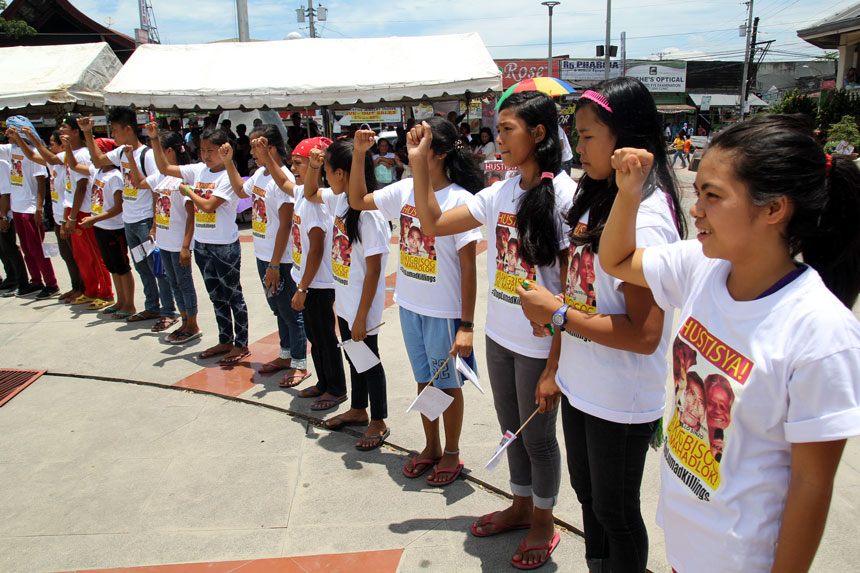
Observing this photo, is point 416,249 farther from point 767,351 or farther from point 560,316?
point 767,351

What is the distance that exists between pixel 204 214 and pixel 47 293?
3.97 meters

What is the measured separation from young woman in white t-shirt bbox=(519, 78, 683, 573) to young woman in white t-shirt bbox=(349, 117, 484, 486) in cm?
92

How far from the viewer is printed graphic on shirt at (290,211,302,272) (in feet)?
13.4

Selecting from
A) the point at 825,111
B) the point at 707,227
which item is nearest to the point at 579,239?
the point at 707,227

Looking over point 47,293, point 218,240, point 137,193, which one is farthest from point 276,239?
point 47,293

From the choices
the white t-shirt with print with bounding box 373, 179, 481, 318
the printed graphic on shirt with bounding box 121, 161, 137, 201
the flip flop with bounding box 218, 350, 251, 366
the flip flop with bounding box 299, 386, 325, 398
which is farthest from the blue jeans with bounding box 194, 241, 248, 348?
the white t-shirt with print with bounding box 373, 179, 481, 318

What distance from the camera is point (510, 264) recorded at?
2.44 meters

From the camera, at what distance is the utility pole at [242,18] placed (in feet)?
50.2

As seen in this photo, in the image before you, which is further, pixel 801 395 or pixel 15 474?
pixel 15 474

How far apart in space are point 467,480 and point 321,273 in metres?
1.69

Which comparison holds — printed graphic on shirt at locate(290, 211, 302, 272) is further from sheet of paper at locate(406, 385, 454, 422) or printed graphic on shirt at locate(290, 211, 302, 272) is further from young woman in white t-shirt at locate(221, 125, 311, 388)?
sheet of paper at locate(406, 385, 454, 422)

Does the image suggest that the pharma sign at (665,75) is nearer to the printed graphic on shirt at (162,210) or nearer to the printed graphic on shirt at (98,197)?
the printed graphic on shirt at (98,197)

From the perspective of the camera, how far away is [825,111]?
1379cm

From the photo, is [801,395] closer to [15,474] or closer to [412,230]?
[412,230]
